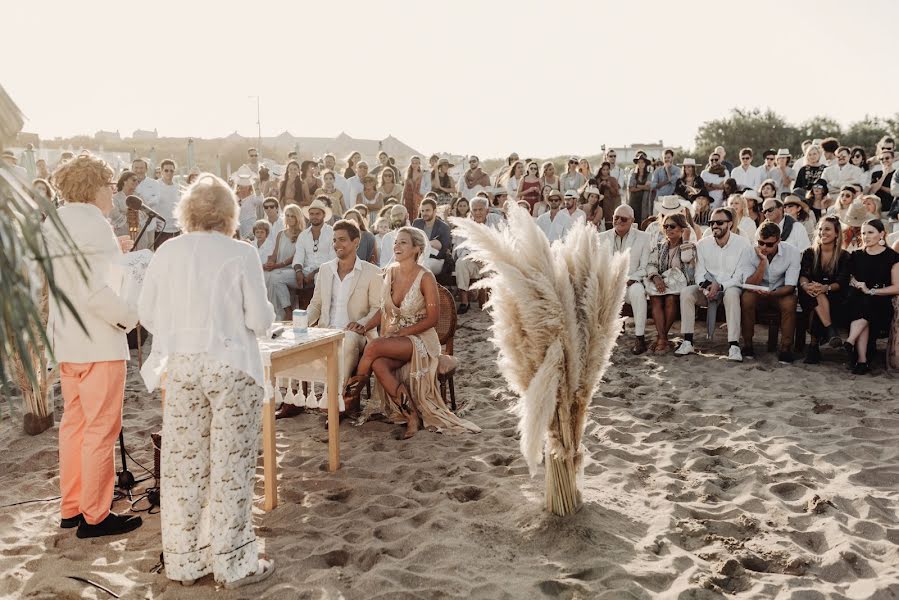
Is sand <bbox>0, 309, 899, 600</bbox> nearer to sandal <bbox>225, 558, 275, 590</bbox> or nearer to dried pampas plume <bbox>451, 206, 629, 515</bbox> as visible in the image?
sandal <bbox>225, 558, 275, 590</bbox>

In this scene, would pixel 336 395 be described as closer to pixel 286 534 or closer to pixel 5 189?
pixel 286 534

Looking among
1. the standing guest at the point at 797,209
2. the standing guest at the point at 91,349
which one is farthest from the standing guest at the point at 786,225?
the standing guest at the point at 91,349

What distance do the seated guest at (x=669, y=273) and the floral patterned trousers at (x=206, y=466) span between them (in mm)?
5805

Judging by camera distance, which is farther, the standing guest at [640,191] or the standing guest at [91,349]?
the standing guest at [640,191]

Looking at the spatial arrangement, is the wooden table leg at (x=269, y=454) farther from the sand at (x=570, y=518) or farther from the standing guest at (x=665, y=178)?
the standing guest at (x=665, y=178)

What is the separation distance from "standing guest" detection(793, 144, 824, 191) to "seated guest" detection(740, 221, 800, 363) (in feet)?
13.6

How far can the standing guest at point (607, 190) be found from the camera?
12.6 m

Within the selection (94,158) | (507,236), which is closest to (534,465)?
(507,236)

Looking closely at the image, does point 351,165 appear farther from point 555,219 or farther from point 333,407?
point 333,407

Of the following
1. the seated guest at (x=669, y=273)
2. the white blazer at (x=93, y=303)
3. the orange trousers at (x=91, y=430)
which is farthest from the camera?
the seated guest at (x=669, y=273)

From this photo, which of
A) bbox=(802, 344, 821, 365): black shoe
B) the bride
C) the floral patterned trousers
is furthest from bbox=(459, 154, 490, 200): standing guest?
the floral patterned trousers

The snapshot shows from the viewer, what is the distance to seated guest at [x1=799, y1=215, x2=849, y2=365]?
290 inches

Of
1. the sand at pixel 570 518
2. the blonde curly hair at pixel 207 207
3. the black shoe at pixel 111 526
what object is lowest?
the sand at pixel 570 518

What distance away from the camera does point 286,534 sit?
3891mm
